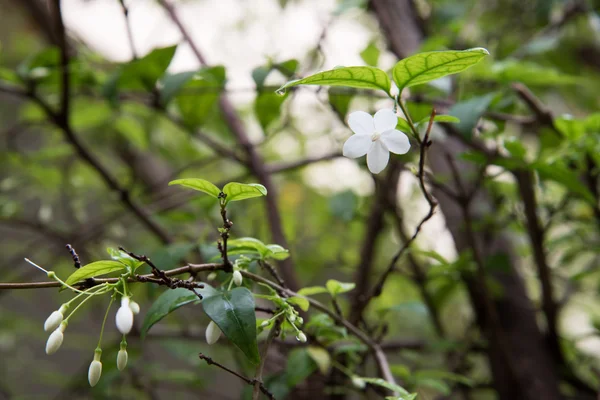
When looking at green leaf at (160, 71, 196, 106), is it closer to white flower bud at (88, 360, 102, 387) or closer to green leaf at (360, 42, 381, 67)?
green leaf at (360, 42, 381, 67)

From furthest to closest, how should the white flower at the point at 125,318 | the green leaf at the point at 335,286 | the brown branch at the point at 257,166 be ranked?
the brown branch at the point at 257,166 < the green leaf at the point at 335,286 < the white flower at the point at 125,318

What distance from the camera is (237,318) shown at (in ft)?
1.10

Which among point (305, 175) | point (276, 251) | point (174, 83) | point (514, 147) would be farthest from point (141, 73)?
point (305, 175)

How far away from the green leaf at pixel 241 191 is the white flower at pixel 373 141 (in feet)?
0.24

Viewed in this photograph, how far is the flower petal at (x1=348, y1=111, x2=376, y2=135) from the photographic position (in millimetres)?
362

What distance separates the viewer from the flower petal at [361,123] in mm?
362

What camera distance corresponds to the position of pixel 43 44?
4.75 ft

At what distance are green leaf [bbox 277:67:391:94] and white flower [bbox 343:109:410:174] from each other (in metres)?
0.02

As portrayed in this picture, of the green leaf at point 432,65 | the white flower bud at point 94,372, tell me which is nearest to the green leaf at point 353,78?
the green leaf at point 432,65

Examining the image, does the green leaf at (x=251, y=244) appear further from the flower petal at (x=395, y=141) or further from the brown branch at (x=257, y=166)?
the brown branch at (x=257, y=166)

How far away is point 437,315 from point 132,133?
29.7 inches

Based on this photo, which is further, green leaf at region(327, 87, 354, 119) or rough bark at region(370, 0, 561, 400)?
rough bark at region(370, 0, 561, 400)

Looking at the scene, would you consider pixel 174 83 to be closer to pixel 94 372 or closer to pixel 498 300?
pixel 94 372

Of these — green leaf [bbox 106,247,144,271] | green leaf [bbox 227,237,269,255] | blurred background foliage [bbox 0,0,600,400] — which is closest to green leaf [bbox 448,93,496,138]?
blurred background foliage [bbox 0,0,600,400]
